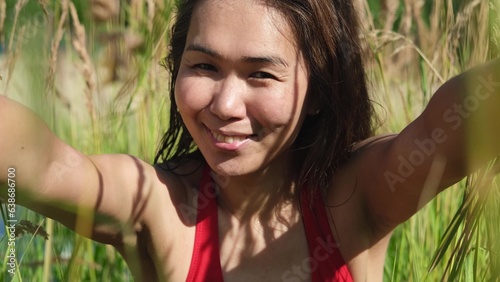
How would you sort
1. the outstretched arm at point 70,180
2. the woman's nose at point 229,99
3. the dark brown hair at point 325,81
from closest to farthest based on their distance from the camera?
the outstretched arm at point 70,180
the woman's nose at point 229,99
the dark brown hair at point 325,81

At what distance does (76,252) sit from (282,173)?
0.61 m

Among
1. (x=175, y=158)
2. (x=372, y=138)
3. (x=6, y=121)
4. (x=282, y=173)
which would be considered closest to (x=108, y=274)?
(x=175, y=158)

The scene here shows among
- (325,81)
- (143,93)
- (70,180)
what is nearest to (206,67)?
(325,81)

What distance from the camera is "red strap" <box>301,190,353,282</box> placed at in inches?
57.3

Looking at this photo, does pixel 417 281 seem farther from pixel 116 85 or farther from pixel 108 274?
pixel 116 85

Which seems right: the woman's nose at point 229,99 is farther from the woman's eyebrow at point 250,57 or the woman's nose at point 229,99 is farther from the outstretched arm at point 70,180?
the outstretched arm at point 70,180

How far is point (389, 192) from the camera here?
1375 mm

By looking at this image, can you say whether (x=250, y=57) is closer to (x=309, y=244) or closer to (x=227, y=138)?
(x=227, y=138)

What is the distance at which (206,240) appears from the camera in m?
1.48

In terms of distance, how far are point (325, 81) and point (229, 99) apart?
0.64 feet

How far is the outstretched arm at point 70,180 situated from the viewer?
106 cm

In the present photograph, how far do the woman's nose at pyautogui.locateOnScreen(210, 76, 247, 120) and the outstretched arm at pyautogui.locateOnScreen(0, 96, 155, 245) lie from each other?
0.15m

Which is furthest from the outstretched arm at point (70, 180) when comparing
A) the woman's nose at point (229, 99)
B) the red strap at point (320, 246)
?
the red strap at point (320, 246)

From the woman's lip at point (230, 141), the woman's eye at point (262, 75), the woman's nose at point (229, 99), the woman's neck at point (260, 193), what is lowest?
the woman's neck at point (260, 193)
